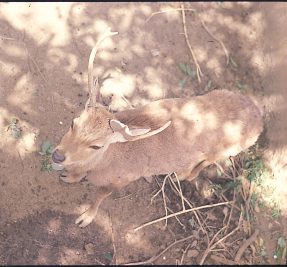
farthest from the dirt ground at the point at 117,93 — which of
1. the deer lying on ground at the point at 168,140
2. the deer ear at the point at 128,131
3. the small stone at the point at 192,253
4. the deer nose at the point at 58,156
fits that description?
the deer ear at the point at 128,131

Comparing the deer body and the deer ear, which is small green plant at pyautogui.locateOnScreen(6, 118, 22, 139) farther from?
the deer ear

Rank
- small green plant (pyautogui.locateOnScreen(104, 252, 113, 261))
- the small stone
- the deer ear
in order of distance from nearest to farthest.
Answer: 1. the deer ear
2. small green plant (pyautogui.locateOnScreen(104, 252, 113, 261))
3. the small stone

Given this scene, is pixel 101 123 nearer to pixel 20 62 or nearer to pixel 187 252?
pixel 20 62

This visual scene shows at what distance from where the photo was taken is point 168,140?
501 centimetres

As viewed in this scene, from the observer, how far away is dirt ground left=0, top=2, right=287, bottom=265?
5.15m

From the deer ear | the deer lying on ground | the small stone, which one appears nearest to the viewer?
the deer ear

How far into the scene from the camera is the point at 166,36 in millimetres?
6527

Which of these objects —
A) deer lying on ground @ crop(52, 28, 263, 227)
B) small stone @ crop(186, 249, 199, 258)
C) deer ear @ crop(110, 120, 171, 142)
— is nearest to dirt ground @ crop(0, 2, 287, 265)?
small stone @ crop(186, 249, 199, 258)

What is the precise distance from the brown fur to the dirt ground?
0.36m

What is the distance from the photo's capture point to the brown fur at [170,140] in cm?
495

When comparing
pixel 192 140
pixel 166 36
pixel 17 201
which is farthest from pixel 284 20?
pixel 17 201

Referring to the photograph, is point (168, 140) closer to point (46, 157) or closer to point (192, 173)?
point (192, 173)

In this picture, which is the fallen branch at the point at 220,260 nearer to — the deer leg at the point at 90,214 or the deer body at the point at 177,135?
the deer body at the point at 177,135

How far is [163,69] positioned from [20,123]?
206 cm
